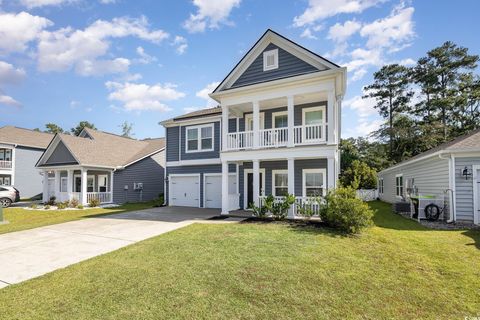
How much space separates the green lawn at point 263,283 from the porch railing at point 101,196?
13.9 m

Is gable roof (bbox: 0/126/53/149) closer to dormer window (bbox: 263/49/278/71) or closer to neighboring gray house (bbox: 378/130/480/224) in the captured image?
dormer window (bbox: 263/49/278/71)

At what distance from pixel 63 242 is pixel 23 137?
27026 mm

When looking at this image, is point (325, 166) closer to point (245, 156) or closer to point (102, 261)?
point (245, 156)

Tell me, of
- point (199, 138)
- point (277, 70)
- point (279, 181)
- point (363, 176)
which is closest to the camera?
point (277, 70)

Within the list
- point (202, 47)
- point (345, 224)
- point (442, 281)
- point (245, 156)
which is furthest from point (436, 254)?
point (202, 47)

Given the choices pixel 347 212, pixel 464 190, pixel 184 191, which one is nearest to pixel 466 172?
pixel 464 190

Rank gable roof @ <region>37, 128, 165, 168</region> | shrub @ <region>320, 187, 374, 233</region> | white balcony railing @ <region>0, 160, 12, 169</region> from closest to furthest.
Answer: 1. shrub @ <region>320, 187, 374, 233</region>
2. gable roof @ <region>37, 128, 165, 168</region>
3. white balcony railing @ <region>0, 160, 12, 169</region>

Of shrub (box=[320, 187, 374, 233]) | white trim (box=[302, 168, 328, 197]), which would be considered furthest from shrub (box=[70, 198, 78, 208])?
shrub (box=[320, 187, 374, 233])

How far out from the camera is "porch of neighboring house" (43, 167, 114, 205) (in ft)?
60.1

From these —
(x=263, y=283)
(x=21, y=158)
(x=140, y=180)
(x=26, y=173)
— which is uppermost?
(x=21, y=158)

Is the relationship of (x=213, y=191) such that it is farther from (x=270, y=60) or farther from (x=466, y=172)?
(x=466, y=172)

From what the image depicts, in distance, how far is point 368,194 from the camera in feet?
84.5

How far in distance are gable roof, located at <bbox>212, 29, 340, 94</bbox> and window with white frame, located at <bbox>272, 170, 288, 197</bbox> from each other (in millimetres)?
5310

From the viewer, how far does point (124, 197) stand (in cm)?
2009
